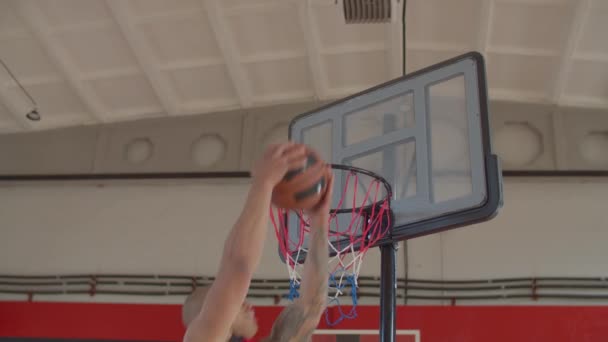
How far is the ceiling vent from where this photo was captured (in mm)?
6215

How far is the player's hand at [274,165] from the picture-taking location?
58.5 inches

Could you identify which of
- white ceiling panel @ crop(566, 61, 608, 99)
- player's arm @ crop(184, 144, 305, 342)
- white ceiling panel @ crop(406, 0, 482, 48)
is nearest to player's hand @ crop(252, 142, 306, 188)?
player's arm @ crop(184, 144, 305, 342)

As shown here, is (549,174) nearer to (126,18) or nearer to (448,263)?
(448,263)

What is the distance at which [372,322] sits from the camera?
283 inches

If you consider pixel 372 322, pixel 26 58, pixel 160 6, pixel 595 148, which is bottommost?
pixel 372 322

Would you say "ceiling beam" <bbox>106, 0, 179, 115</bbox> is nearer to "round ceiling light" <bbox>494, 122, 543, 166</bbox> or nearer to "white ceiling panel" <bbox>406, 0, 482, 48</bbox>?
"white ceiling panel" <bbox>406, 0, 482, 48</bbox>

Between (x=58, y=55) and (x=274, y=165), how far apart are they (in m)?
6.91

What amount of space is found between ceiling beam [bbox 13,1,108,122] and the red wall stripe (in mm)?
2526

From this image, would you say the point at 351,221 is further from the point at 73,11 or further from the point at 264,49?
the point at 73,11

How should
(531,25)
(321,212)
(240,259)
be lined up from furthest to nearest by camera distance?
(531,25) < (321,212) < (240,259)

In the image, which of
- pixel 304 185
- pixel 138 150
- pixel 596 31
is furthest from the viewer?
pixel 138 150

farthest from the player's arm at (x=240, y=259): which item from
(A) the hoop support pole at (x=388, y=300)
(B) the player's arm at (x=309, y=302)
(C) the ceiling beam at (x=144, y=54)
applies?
(C) the ceiling beam at (x=144, y=54)

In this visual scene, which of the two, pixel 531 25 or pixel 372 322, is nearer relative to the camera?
pixel 531 25

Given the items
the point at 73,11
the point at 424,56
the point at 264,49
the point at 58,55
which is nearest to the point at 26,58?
the point at 58,55
